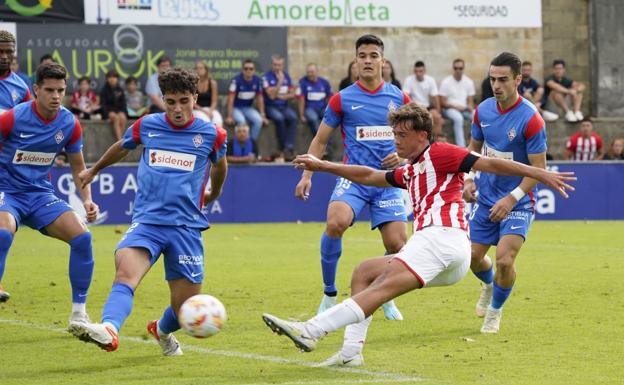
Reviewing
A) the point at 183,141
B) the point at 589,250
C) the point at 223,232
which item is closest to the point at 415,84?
the point at 223,232

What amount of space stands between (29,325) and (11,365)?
1887 millimetres

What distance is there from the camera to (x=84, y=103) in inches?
905

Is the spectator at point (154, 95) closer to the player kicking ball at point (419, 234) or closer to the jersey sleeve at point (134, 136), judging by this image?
the jersey sleeve at point (134, 136)

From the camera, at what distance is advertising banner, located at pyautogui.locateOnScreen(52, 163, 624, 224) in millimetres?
21188

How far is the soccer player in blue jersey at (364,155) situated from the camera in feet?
34.0

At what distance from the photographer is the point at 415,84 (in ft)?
81.4

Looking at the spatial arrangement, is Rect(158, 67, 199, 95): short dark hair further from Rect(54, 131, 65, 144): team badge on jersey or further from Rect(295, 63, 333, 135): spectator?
Rect(295, 63, 333, 135): spectator

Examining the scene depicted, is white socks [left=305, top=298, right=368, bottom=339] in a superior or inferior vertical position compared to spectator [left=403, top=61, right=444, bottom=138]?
inferior

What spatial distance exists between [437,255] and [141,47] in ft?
58.4

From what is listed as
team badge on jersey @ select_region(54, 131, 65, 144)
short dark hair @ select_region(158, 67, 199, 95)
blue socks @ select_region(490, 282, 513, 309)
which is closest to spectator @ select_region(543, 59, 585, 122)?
blue socks @ select_region(490, 282, 513, 309)

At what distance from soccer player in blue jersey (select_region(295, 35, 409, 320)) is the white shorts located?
2.69 m

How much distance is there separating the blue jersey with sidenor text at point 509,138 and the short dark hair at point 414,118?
80.6 inches

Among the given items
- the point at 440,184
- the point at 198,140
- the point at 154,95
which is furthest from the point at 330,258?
the point at 154,95

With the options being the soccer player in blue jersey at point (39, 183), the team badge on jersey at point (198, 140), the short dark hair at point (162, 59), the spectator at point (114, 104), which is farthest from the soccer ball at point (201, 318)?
the spectator at point (114, 104)
